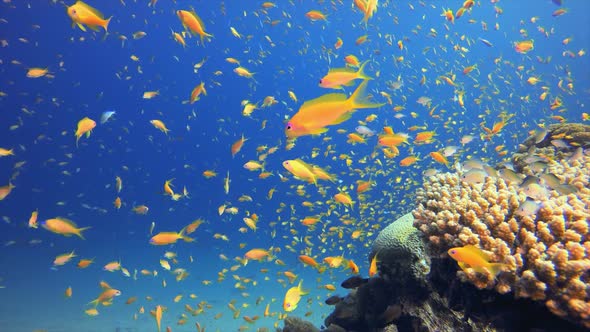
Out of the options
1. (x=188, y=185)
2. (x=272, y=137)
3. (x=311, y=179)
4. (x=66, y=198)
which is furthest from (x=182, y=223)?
(x=311, y=179)

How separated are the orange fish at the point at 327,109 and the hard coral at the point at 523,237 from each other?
1.79 m

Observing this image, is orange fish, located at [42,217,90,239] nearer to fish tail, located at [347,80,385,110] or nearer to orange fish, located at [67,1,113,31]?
orange fish, located at [67,1,113,31]

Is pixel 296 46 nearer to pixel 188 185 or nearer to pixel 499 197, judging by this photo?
pixel 188 185

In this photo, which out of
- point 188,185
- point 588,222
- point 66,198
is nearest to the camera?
point 588,222

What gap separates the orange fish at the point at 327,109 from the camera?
2.60 metres

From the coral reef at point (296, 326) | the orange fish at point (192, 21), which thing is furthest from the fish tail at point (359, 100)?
the orange fish at point (192, 21)

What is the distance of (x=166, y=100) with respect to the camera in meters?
43.7

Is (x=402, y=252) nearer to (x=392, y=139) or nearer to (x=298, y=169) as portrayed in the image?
(x=298, y=169)

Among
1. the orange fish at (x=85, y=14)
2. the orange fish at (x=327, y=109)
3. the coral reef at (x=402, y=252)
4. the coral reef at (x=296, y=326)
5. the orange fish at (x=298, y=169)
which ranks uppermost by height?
the orange fish at (x=85, y=14)

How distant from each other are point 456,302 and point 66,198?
4853cm

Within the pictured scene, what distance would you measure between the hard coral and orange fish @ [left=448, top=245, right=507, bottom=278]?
0.40ft

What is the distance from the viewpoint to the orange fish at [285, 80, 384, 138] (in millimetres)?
2600

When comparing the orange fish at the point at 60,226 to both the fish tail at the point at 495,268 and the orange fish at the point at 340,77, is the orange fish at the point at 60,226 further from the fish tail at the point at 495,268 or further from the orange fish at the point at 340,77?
the fish tail at the point at 495,268

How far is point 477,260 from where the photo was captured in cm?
272
